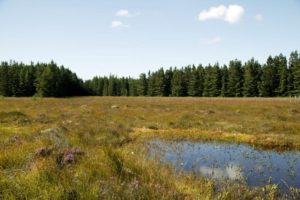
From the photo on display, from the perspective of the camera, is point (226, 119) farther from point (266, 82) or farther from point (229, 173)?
point (266, 82)

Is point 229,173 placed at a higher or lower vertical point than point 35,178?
lower

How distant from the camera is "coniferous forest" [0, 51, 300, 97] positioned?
3558 inches

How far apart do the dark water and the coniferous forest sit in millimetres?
75662

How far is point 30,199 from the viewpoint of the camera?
548 cm

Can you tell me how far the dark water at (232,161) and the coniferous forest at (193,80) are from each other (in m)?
75.7

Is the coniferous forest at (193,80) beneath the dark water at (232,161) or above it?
above

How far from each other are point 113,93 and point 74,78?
894 inches

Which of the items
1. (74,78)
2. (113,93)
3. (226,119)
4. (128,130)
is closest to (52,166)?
(128,130)

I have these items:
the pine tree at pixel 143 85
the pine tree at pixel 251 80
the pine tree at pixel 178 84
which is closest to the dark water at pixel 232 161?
the pine tree at pixel 251 80

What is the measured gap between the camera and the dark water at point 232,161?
1036cm

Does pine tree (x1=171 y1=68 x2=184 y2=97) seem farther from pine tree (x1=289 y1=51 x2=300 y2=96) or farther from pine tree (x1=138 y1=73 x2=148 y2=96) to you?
pine tree (x1=289 y1=51 x2=300 y2=96)

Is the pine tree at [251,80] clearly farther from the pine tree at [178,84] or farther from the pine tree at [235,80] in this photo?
the pine tree at [178,84]

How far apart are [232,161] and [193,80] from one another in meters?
98.5

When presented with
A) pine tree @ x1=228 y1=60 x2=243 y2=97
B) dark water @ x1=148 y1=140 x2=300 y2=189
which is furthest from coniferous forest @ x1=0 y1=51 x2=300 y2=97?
dark water @ x1=148 y1=140 x2=300 y2=189
